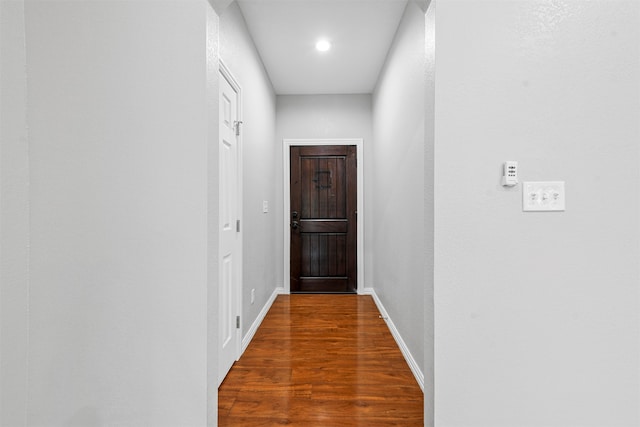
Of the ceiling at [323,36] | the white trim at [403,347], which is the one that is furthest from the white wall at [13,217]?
the white trim at [403,347]

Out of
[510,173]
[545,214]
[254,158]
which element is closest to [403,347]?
[545,214]

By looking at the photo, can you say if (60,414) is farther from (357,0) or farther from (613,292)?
(357,0)

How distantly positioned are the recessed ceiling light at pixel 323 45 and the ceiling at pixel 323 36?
A: 1.9 inches

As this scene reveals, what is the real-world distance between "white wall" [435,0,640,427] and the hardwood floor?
0.64 m

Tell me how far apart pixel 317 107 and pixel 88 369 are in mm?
3778

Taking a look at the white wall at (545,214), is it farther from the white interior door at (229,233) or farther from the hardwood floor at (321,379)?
the white interior door at (229,233)

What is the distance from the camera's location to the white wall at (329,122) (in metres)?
4.50

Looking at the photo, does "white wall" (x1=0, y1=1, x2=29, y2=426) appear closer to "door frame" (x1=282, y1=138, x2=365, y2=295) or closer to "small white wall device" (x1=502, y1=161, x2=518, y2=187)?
"small white wall device" (x1=502, y1=161, x2=518, y2=187)

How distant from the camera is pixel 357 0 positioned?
8.36 ft

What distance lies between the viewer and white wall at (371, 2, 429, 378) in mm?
2279

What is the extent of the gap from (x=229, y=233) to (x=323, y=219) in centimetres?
227

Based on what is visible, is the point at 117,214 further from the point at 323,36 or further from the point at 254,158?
the point at 323,36

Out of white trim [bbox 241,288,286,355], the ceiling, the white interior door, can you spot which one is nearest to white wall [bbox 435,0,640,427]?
the white interior door

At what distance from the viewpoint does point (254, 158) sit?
10.7 ft
